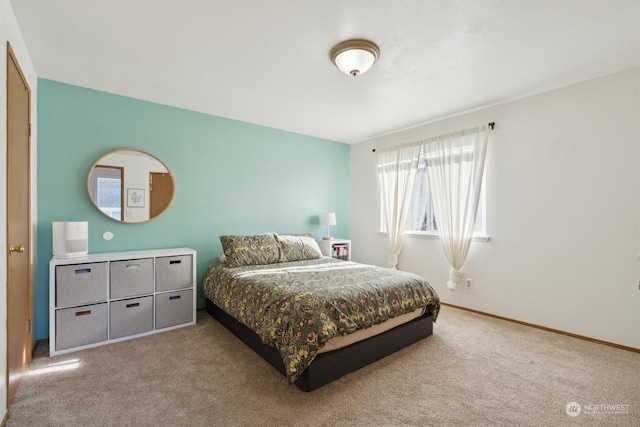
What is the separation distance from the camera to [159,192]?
3428 millimetres

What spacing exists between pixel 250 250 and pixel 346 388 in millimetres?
1986

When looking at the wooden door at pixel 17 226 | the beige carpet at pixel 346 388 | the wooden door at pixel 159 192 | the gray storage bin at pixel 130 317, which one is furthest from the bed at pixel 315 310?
the wooden door at pixel 17 226

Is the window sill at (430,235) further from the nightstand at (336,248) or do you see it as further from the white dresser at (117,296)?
the white dresser at (117,296)

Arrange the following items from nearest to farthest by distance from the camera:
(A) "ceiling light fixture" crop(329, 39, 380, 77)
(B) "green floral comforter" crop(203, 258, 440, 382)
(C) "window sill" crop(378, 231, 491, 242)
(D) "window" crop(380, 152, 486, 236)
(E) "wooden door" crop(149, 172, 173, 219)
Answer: (B) "green floral comforter" crop(203, 258, 440, 382) → (A) "ceiling light fixture" crop(329, 39, 380, 77) → (E) "wooden door" crop(149, 172, 173, 219) → (C) "window sill" crop(378, 231, 491, 242) → (D) "window" crop(380, 152, 486, 236)

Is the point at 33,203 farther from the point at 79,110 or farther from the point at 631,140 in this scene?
the point at 631,140

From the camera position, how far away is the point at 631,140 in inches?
104

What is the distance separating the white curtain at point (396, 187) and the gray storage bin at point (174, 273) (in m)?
2.78

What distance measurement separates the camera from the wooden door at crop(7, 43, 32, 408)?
5.96 ft

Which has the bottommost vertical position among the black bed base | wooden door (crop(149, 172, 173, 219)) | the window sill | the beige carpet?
the beige carpet

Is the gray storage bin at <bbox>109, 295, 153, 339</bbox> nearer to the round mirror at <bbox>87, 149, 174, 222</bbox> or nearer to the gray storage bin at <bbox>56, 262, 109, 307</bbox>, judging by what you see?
the gray storage bin at <bbox>56, 262, 109, 307</bbox>

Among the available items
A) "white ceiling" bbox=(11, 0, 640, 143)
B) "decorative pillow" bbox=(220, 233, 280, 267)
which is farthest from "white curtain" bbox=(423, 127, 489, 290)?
"decorative pillow" bbox=(220, 233, 280, 267)

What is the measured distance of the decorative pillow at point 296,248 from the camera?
3.82 metres

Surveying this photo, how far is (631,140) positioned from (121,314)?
4901mm

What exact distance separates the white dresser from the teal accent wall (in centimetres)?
41
